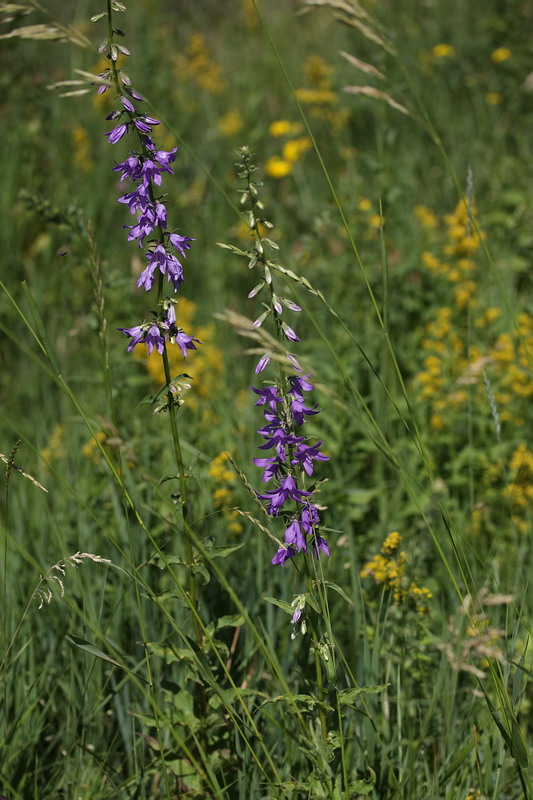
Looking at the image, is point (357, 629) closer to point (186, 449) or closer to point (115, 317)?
point (186, 449)

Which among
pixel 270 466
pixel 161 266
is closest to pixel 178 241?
pixel 161 266

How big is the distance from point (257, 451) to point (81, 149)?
3.49 meters

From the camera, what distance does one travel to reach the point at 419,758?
6.37 feet

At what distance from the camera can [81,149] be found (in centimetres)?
569

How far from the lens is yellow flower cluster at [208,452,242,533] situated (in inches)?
103

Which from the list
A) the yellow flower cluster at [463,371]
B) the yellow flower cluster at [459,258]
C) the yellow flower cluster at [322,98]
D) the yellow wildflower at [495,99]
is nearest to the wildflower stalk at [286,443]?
the yellow flower cluster at [463,371]

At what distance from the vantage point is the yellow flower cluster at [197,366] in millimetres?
3598

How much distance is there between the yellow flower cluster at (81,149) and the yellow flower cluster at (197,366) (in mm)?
1984

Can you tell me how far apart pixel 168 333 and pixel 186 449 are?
153 centimetres

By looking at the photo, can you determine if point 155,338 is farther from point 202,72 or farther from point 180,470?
point 202,72

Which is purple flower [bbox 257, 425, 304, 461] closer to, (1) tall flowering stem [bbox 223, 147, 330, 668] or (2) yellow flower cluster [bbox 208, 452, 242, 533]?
(1) tall flowering stem [bbox 223, 147, 330, 668]

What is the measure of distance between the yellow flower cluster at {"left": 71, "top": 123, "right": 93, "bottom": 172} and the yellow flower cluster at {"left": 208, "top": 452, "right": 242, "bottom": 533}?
3405mm

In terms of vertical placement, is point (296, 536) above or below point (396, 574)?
above

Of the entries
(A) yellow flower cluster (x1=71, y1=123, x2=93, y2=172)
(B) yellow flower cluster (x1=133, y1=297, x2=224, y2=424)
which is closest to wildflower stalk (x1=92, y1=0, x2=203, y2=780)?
(B) yellow flower cluster (x1=133, y1=297, x2=224, y2=424)
